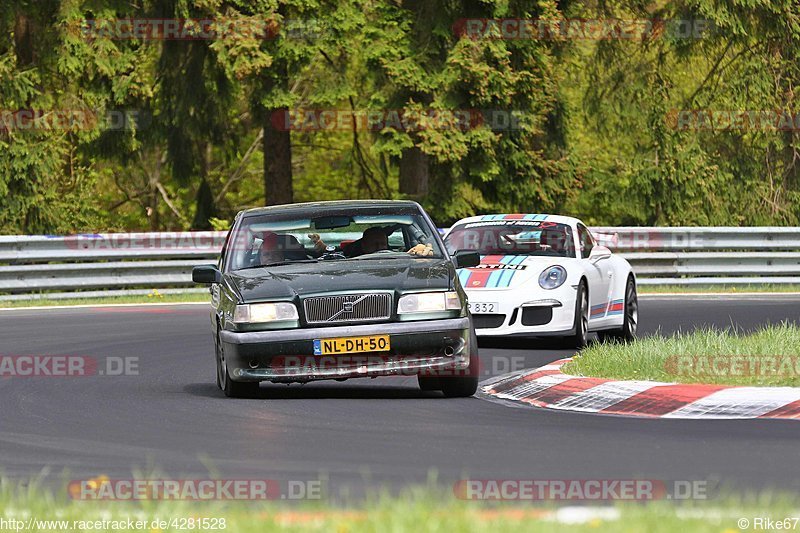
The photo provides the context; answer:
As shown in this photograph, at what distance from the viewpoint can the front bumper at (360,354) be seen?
1192 cm

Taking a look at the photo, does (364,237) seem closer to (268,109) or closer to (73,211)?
(268,109)

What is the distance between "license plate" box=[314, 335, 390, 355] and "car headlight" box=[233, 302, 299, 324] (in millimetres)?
309

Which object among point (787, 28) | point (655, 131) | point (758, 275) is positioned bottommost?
point (758, 275)

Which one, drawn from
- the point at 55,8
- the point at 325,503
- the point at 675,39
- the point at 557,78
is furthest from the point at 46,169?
the point at 325,503

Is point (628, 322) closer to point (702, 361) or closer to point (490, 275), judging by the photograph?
point (490, 275)

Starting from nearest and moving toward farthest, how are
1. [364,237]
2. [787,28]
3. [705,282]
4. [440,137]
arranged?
[364,237] → [705,282] → [440,137] → [787,28]

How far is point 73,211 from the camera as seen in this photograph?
35.8 meters

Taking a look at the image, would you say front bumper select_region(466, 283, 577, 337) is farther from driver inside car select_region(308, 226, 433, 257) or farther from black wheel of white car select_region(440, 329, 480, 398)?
black wheel of white car select_region(440, 329, 480, 398)

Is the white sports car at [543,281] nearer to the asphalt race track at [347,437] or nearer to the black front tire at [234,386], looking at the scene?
the asphalt race track at [347,437]

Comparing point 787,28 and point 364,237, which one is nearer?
point 364,237

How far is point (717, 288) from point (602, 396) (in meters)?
15.9

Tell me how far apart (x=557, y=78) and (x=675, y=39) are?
2.57 meters

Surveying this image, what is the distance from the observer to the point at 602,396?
11859 mm

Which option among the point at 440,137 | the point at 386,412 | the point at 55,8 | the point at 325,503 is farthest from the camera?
the point at 55,8
